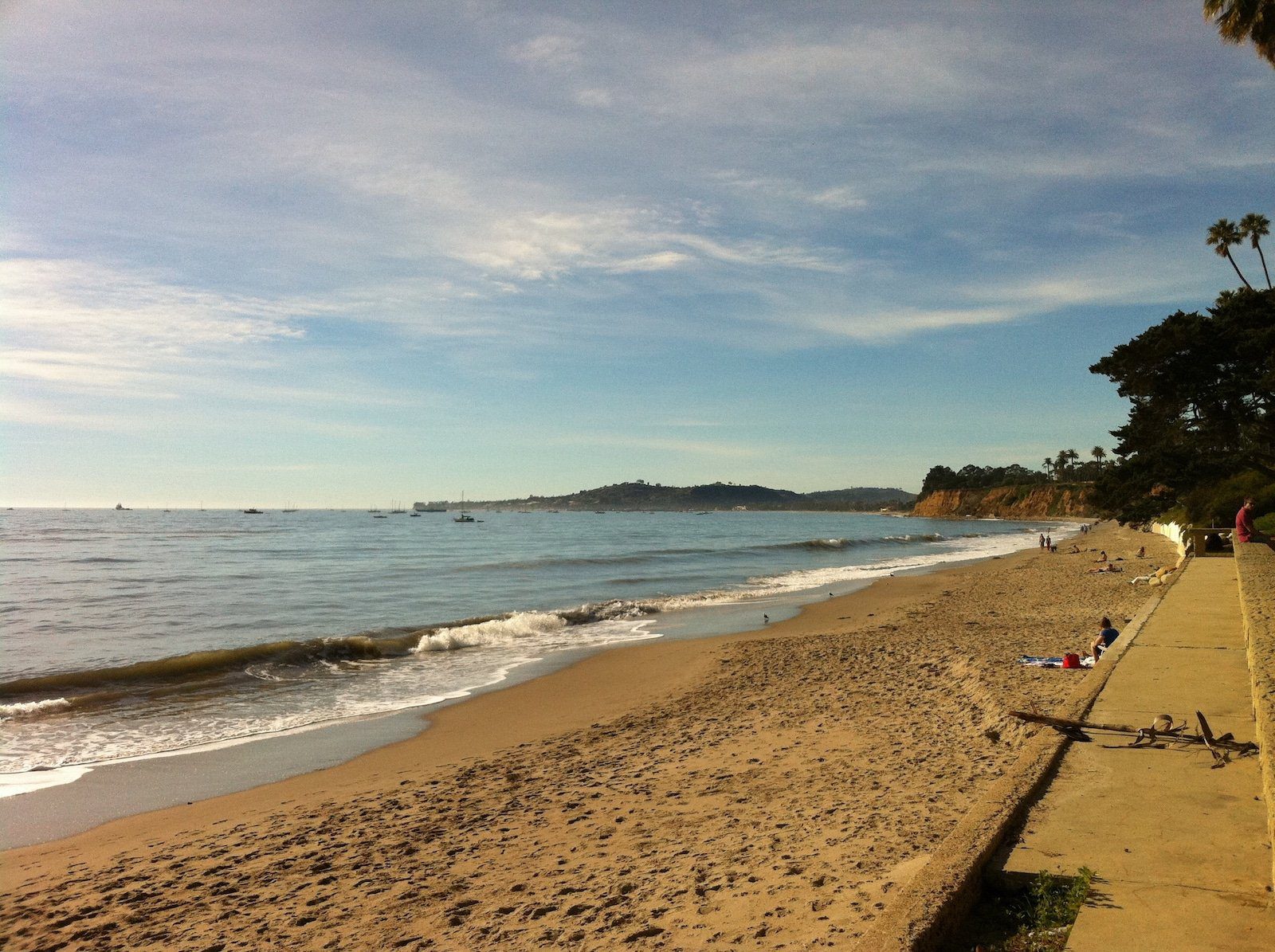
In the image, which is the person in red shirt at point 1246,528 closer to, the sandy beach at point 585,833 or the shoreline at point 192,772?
the sandy beach at point 585,833

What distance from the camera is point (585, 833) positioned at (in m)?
6.02

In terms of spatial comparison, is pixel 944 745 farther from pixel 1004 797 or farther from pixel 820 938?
pixel 820 938

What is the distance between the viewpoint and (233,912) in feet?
17.4

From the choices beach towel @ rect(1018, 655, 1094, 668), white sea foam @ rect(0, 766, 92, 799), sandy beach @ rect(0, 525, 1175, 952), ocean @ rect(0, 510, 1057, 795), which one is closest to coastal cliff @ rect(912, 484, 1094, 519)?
ocean @ rect(0, 510, 1057, 795)

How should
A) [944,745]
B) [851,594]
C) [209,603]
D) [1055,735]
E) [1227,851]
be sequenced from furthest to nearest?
[851,594] < [209,603] < [944,745] < [1055,735] < [1227,851]

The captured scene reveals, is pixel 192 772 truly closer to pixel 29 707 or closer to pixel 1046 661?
pixel 29 707

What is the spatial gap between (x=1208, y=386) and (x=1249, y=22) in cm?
1396

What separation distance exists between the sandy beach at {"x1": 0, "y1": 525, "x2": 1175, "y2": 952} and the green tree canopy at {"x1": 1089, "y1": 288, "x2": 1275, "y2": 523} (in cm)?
1997

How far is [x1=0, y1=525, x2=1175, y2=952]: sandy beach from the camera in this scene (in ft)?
15.2

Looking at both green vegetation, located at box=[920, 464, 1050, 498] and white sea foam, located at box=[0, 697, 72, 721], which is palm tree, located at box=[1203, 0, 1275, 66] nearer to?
white sea foam, located at box=[0, 697, 72, 721]

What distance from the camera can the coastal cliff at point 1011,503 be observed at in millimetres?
129750

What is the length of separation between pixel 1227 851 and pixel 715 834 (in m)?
3.14

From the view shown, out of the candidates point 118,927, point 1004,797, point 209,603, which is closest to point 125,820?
point 118,927

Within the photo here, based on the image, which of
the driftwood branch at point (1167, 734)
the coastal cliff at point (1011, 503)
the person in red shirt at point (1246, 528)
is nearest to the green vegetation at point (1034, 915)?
the driftwood branch at point (1167, 734)
